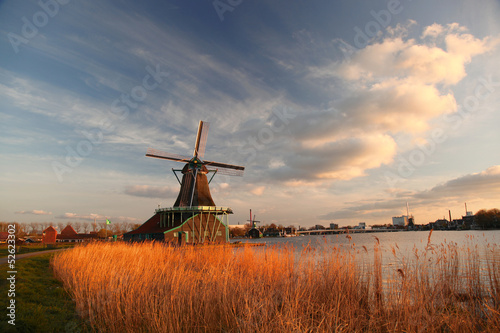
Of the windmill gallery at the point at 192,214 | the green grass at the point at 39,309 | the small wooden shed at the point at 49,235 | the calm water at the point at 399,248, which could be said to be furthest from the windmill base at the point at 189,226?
the small wooden shed at the point at 49,235

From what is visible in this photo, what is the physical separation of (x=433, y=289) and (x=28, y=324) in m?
7.49

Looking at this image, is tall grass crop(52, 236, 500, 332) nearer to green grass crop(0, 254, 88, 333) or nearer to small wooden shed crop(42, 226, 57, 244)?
green grass crop(0, 254, 88, 333)

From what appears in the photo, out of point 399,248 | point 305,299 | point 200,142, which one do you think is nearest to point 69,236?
point 200,142

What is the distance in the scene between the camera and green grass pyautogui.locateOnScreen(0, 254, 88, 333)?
4.86 m

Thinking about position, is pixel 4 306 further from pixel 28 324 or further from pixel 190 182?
pixel 190 182

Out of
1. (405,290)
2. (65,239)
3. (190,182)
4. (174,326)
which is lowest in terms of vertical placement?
(65,239)

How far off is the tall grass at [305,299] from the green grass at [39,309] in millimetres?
295

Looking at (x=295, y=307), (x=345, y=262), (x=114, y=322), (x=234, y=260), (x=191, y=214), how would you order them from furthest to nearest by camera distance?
(x=191, y=214) → (x=234, y=260) → (x=345, y=262) → (x=114, y=322) → (x=295, y=307)

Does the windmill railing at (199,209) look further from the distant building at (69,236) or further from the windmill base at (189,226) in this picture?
the distant building at (69,236)

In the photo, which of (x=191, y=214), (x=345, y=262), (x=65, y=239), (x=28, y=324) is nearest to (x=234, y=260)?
(x=345, y=262)

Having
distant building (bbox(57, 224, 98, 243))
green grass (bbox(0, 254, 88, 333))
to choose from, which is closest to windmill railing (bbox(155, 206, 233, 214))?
green grass (bbox(0, 254, 88, 333))

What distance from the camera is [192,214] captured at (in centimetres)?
3084

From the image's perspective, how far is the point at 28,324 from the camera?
15.9 ft

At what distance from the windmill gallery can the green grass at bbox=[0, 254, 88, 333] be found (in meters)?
21.2
